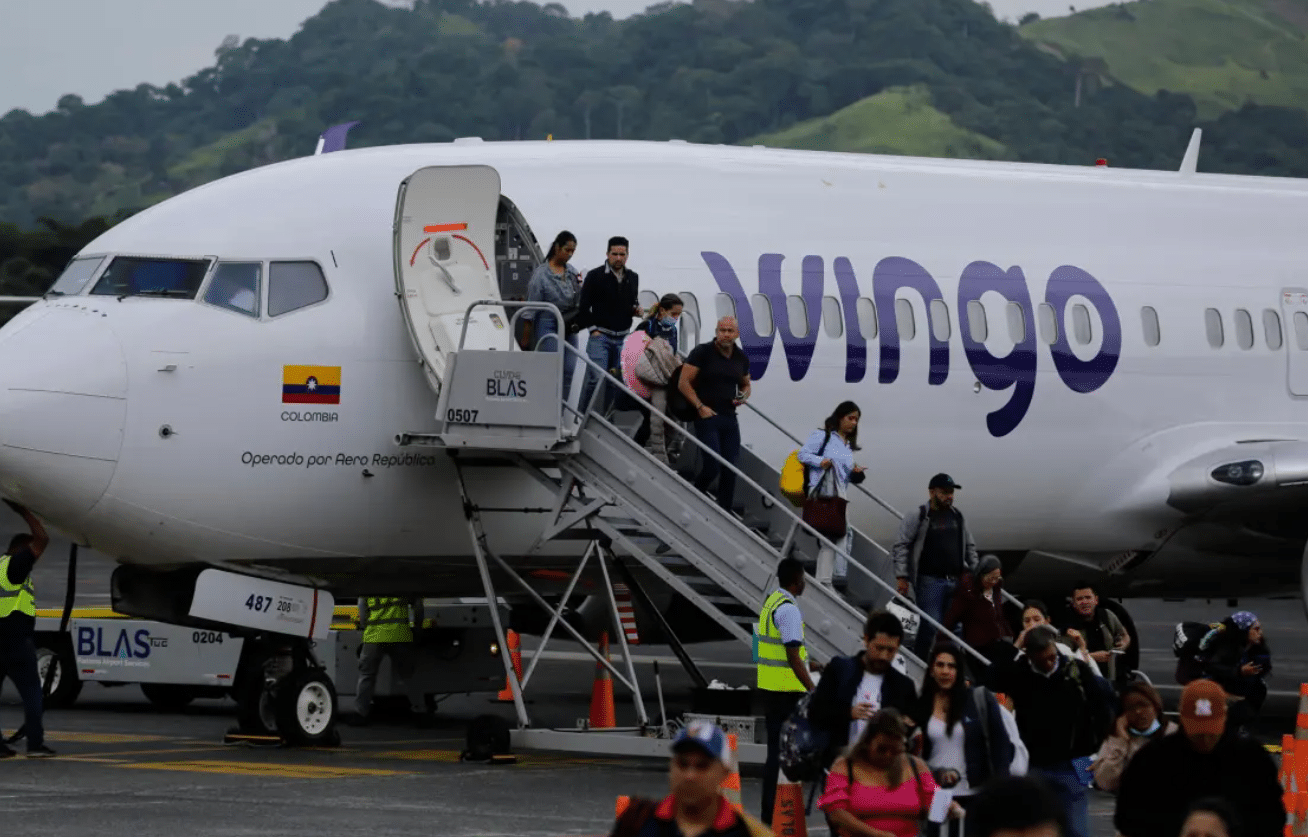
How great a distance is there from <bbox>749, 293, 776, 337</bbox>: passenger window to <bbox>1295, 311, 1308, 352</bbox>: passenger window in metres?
6.53

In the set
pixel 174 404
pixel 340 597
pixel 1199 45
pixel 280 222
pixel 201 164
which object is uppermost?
pixel 1199 45

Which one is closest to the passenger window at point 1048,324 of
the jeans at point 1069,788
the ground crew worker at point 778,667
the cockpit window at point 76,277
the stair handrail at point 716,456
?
the stair handrail at point 716,456

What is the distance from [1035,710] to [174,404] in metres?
8.21

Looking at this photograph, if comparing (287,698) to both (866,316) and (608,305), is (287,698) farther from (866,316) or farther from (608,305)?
(866,316)

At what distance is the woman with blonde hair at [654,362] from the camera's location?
746 inches

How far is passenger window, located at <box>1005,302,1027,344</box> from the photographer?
22.0 metres

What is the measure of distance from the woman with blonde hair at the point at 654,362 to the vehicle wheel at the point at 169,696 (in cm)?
756

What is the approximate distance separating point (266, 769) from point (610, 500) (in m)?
3.41

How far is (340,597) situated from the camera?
66.3 ft

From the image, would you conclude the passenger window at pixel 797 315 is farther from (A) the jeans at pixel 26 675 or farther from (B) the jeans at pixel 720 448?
(A) the jeans at pixel 26 675

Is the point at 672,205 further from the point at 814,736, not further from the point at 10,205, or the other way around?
the point at 10,205

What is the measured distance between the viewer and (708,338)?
20250 millimetres

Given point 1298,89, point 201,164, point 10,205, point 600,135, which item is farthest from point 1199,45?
point 10,205

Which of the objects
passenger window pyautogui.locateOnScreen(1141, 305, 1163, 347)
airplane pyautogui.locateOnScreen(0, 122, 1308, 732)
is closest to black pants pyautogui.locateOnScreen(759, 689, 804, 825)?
airplane pyautogui.locateOnScreen(0, 122, 1308, 732)
